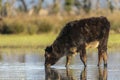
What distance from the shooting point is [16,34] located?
4059 cm

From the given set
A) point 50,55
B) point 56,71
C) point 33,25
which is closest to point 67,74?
point 56,71

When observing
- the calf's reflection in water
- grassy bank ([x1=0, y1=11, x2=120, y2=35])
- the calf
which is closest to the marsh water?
the calf's reflection in water

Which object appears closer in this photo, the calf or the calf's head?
the calf

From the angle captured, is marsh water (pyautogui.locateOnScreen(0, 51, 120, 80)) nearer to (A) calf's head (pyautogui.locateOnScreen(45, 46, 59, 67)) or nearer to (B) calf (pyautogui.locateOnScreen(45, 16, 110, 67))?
(A) calf's head (pyautogui.locateOnScreen(45, 46, 59, 67))

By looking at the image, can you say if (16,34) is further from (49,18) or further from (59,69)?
(59,69)

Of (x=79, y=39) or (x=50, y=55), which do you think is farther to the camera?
(x=50, y=55)

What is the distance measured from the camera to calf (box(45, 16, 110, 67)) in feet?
56.8

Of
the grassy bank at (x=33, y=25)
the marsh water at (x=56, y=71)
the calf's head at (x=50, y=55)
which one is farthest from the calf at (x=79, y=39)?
the grassy bank at (x=33, y=25)

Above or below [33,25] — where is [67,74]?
above

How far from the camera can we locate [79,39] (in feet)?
Result: 56.9

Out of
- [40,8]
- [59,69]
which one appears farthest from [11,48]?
[40,8]

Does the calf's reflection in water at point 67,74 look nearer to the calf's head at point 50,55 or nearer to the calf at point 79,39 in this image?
the calf's head at point 50,55

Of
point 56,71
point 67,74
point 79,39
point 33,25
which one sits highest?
point 79,39

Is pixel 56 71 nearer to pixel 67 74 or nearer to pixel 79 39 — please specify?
pixel 67 74
